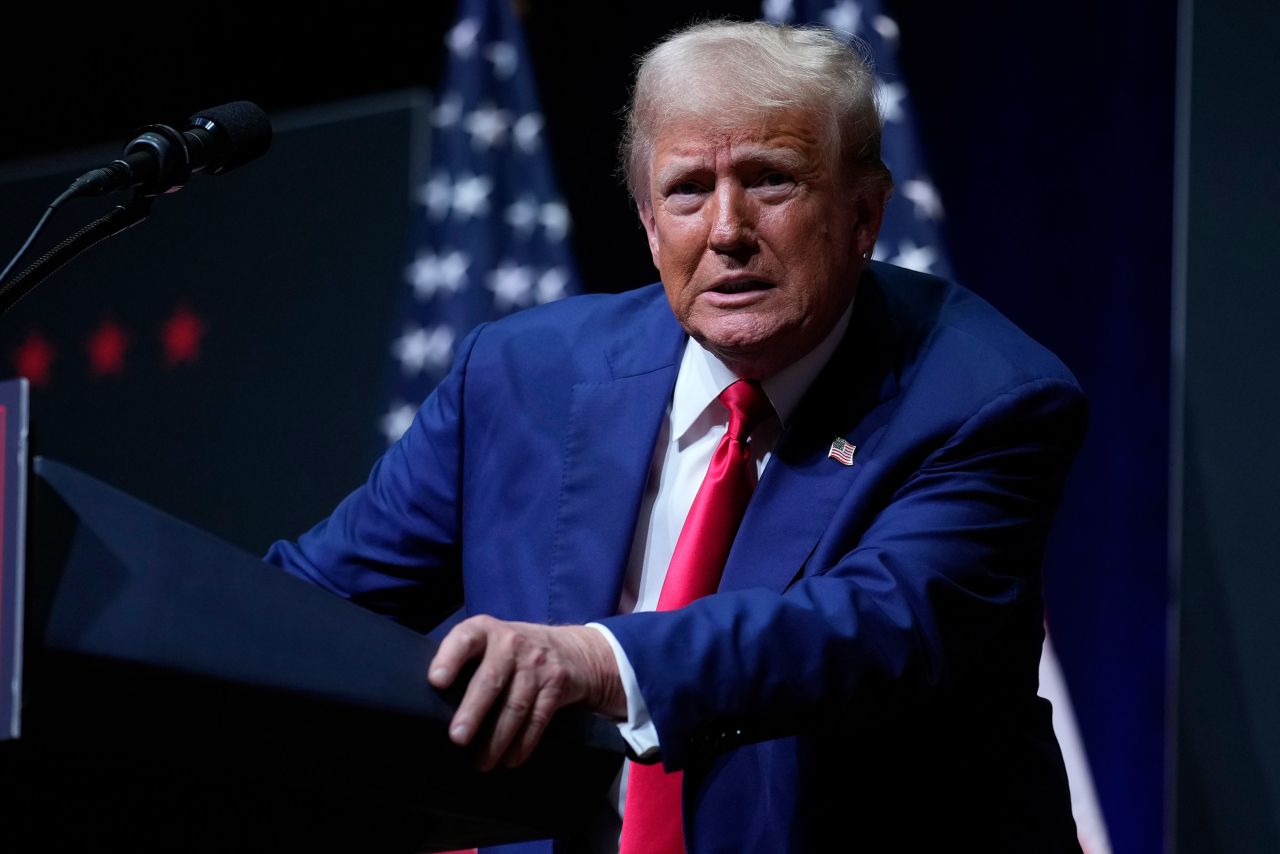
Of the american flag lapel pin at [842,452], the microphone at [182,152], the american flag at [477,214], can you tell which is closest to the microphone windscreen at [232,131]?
the microphone at [182,152]

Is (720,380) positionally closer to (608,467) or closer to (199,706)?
(608,467)

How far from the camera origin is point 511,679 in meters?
0.98

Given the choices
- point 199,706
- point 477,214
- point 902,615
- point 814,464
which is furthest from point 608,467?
point 477,214

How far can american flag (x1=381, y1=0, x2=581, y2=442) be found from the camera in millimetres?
3811

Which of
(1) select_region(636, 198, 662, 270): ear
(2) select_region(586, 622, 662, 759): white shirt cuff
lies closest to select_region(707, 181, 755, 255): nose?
(1) select_region(636, 198, 662, 270): ear

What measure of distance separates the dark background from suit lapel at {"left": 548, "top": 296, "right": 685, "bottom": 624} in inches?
52.5

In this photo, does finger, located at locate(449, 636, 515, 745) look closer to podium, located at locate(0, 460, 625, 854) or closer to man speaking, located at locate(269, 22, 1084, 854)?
podium, located at locate(0, 460, 625, 854)

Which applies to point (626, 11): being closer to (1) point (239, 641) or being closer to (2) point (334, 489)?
(2) point (334, 489)

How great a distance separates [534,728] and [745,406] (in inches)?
27.5

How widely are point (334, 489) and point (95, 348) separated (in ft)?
3.03

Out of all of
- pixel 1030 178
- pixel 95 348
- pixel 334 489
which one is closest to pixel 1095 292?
pixel 1030 178

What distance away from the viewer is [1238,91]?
2633mm

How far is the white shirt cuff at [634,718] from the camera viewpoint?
42.7 inches

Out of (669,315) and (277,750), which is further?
(669,315)
